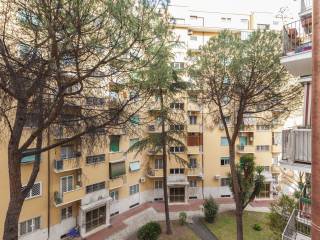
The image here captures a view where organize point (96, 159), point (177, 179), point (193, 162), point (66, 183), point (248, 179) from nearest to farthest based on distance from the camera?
point (248, 179) < point (66, 183) < point (96, 159) < point (177, 179) < point (193, 162)

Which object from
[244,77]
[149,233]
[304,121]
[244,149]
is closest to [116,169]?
[149,233]

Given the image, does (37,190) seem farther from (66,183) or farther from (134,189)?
(134,189)

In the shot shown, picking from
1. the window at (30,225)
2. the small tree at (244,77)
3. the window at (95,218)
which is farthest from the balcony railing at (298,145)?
the window at (95,218)

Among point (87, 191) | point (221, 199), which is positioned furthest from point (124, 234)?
point (221, 199)

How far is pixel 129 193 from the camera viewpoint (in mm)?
25469

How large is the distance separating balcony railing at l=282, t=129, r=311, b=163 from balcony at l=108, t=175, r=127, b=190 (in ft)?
56.8

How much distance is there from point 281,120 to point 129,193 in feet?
53.6

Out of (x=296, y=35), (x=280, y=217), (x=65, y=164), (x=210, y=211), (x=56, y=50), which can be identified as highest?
(x=296, y=35)

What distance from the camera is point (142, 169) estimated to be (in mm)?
27094

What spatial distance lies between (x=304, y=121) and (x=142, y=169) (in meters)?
20.0

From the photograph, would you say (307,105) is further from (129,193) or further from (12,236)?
(129,193)

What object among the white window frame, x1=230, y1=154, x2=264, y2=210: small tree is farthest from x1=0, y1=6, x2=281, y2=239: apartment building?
x1=230, y1=154, x2=264, y2=210: small tree

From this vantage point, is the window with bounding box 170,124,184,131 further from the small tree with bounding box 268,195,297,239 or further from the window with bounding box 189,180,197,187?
the window with bounding box 189,180,197,187

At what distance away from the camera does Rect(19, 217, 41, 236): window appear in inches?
647
